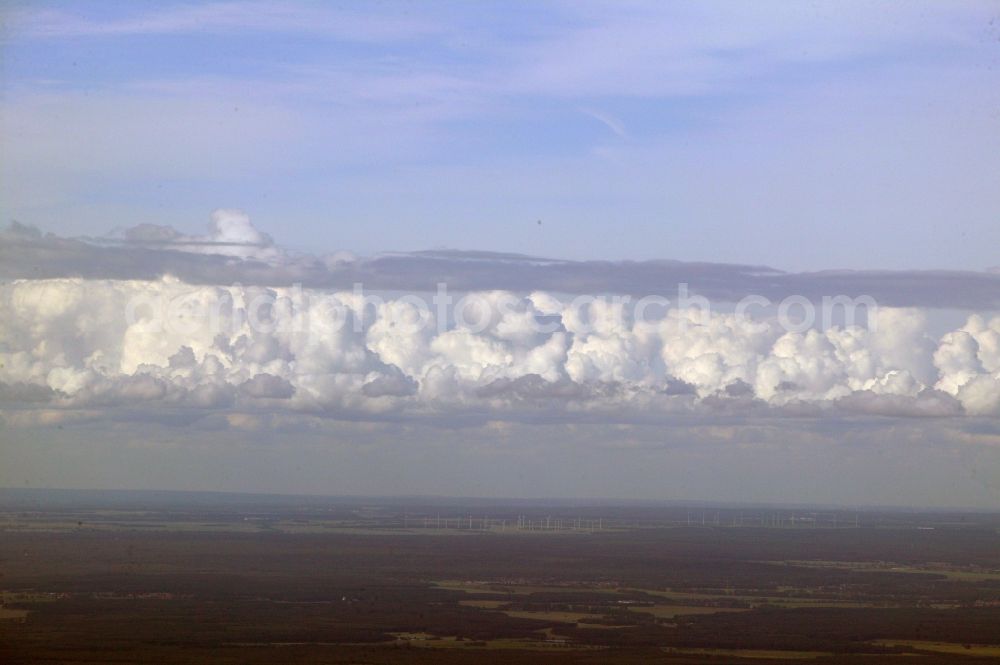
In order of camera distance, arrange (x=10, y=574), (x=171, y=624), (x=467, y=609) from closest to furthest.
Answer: (x=171, y=624)
(x=467, y=609)
(x=10, y=574)

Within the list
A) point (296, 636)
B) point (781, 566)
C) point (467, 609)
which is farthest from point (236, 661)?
point (781, 566)

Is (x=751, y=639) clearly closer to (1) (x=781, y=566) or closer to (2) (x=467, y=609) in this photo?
(2) (x=467, y=609)

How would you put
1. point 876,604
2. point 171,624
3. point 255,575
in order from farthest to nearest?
point 255,575 < point 876,604 < point 171,624

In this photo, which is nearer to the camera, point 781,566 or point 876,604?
point 876,604

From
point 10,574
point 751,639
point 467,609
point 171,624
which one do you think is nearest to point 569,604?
point 467,609

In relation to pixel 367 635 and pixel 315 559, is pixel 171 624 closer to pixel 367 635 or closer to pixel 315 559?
pixel 367 635

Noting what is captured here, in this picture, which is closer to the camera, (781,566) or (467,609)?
(467,609)

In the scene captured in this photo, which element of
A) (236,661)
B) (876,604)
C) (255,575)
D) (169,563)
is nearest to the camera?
(236,661)

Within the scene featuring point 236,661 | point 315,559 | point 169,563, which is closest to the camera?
point 236,661


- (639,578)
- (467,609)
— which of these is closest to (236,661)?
(467,609)
